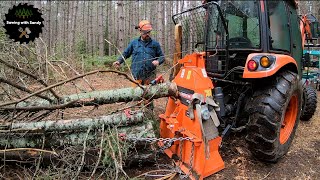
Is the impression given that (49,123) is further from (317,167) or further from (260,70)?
(317,167)

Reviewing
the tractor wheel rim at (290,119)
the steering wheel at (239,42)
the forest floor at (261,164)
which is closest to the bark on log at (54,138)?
the forest floor at (261,164)

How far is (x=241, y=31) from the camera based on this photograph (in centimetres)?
371

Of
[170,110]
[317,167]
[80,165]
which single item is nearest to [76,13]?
[170,110]

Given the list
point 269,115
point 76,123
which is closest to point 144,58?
point 76,123

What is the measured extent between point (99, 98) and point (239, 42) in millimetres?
1983

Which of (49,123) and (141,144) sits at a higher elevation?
(49,123)

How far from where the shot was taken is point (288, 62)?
11.0 ft

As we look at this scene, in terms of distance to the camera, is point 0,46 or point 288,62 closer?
point 288,62

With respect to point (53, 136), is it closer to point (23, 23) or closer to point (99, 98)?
point (99, 98)

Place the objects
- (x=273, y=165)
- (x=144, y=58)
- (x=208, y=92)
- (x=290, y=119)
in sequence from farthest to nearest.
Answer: (x=144, y=58) < (x=290, y=119) < (x=273, y=165) < (x=208, y=92)

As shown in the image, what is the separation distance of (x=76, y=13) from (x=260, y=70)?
28.8 ft

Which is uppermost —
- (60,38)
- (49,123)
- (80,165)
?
(60,38)

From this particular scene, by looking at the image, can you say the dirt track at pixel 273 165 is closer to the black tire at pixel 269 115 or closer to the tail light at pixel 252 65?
the black tire at pixel 269 115

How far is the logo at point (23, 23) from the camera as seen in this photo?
6725 mm
